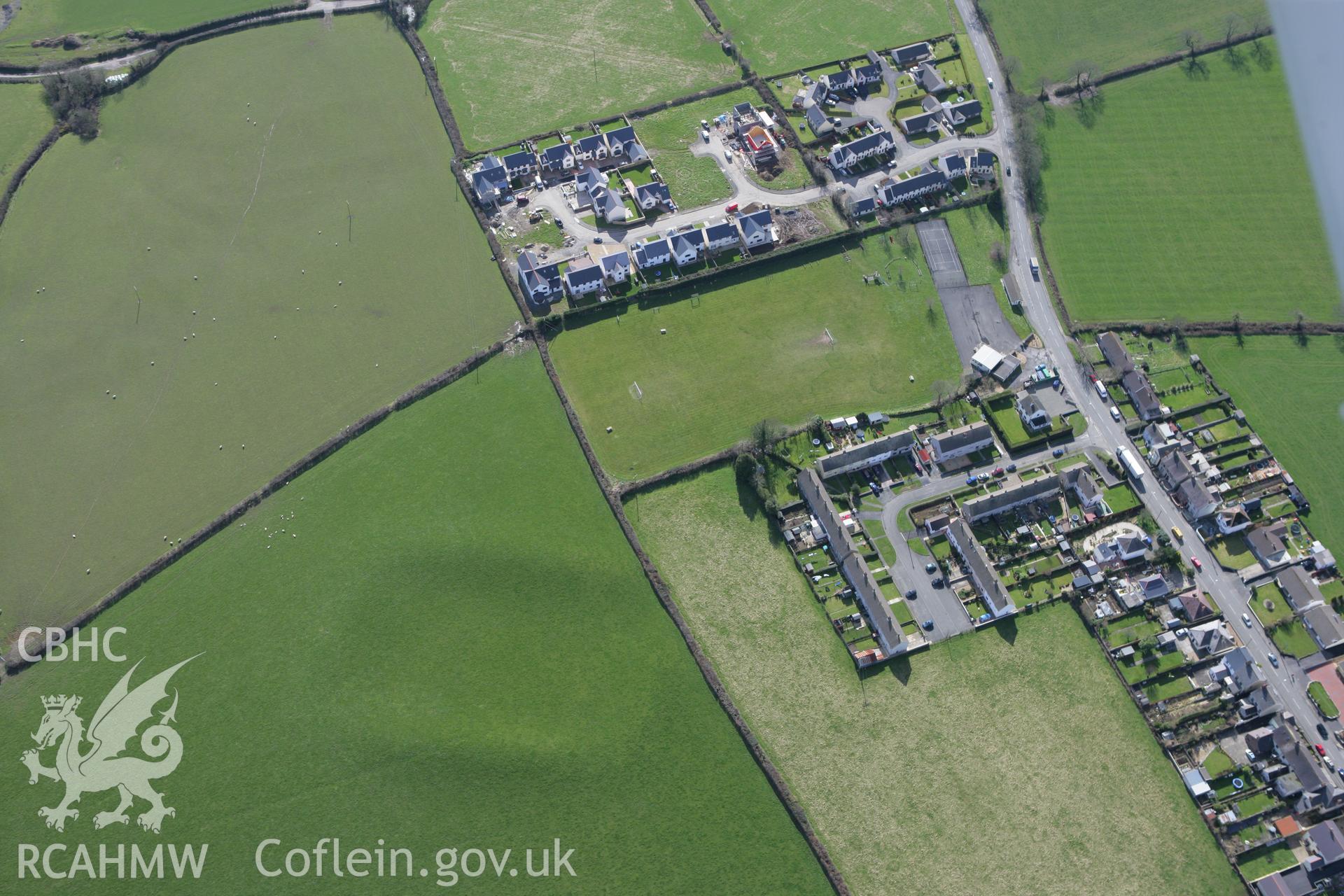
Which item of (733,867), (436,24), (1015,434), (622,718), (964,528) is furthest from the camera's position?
(436,24)

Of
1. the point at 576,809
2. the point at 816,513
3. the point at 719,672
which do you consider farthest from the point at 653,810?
the point at 816,513

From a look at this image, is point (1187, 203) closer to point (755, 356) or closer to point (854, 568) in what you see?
point (755, 356)

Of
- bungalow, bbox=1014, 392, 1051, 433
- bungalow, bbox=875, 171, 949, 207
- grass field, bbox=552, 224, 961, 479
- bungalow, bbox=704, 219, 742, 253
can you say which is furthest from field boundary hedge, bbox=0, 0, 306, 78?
bungalow, bbox=1014, 392, 1051, 433

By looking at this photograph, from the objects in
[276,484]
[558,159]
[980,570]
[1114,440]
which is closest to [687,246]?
[558,159]

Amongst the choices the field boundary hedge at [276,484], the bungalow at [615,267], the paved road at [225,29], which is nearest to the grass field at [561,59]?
the paved road at [225,29]

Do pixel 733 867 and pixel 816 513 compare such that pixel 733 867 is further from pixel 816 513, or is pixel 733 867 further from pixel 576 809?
pixel 816 513

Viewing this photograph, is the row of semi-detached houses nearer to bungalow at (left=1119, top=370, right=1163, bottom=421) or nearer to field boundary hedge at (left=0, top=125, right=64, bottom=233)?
bungalow at (left=1119, top=370, right=1163, bottom=421)

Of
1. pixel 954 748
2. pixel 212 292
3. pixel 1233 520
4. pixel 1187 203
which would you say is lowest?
pixel 954 748
